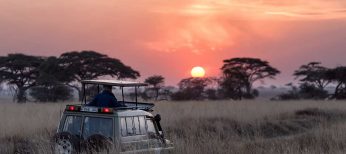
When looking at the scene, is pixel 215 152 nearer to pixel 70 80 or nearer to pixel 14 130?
pixel 14 130

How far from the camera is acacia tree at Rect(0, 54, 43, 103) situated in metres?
48.7

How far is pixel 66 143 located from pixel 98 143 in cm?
62

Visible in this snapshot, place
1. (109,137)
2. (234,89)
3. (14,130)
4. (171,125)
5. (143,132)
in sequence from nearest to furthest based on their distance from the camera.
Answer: (109,137), (143,132), (14,130), (171,125), (234,89)

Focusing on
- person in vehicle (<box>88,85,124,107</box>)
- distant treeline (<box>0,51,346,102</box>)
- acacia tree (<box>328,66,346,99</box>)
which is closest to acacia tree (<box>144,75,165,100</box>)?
distant treeline (<box>0,51,346,102</box>)

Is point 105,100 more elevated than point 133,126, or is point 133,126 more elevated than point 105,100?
point 105,100

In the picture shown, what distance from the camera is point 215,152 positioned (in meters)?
11.1

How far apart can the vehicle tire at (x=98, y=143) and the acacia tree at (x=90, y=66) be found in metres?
Result: 37.3

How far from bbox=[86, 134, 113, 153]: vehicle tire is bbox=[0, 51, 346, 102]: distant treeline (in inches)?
1362

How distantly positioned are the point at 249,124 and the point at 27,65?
29673 mm

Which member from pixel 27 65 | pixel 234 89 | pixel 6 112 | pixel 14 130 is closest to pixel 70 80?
pixel 27 65

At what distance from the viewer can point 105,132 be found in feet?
34.2

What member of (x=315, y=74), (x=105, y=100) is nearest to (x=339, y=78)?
(x=315, y=74)

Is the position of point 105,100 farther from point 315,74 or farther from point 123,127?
point 315,74

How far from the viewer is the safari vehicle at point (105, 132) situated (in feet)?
33.6
